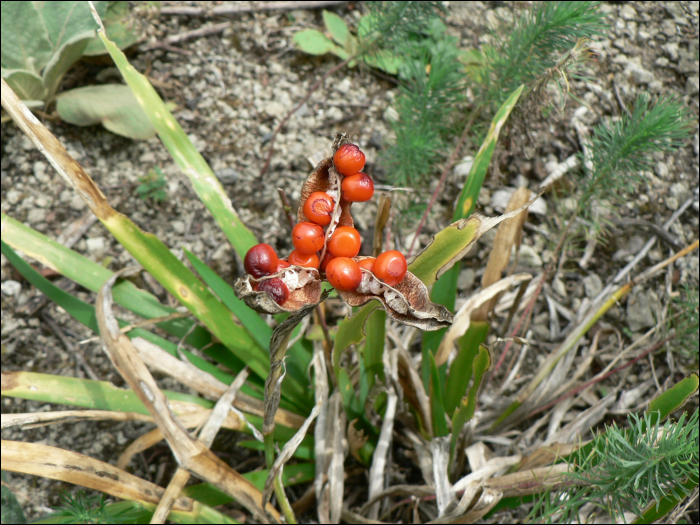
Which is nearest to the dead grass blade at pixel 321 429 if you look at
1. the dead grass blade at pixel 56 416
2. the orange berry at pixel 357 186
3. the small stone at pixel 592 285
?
the dead grass blade at pixel 56 416

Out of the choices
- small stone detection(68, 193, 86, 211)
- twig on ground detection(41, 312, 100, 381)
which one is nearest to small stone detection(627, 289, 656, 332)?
twig on ground detection(41, 312, 100, 381)

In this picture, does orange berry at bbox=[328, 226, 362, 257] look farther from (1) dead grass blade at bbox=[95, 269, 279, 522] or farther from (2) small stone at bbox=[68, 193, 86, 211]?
(2) small stone at bbox=[68, 193, 86, 211]

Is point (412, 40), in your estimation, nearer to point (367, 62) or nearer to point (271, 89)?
point (367, 62)

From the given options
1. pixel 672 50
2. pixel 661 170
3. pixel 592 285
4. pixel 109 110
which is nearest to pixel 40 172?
pixel 109 110

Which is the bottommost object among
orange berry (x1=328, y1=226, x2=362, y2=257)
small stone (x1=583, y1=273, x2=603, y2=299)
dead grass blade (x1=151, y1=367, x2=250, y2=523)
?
dead grass blade (x1=151, y1=367, x2=250, y2=523)

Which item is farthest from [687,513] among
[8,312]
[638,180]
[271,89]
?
[8,312]

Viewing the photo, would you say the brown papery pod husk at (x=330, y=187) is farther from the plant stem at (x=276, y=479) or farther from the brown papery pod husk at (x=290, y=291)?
the plant stem at (x=276, y=479)
